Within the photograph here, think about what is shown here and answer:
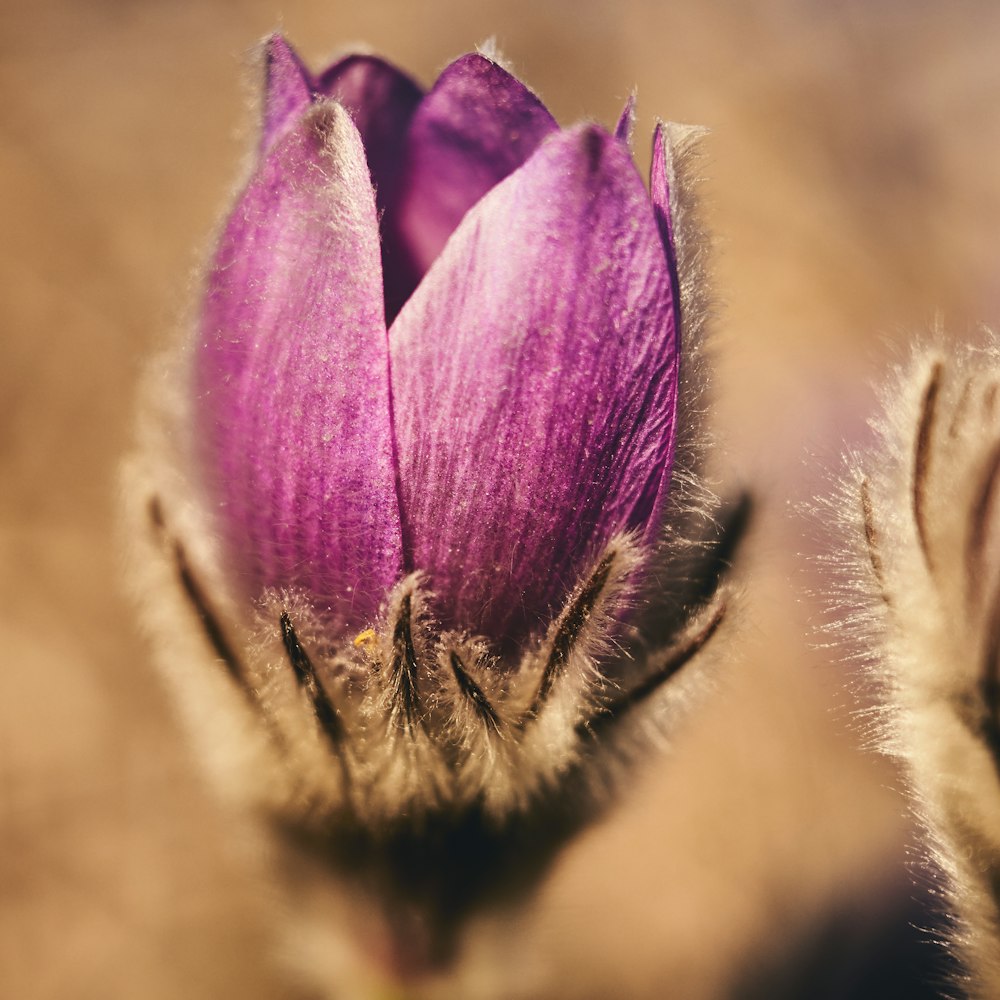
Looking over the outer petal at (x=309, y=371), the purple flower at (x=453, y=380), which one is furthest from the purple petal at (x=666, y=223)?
the outer petal at (x=309, y=371)

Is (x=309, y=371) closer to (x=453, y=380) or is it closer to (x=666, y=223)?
(x=453, y=380)

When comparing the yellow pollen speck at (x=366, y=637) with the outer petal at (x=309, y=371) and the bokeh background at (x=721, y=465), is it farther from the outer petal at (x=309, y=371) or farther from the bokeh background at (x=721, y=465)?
the bokeh background at (x=721, y=465)

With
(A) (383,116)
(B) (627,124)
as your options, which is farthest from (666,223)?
(A) (383,116)

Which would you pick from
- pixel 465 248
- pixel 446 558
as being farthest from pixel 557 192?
pixel 446 558

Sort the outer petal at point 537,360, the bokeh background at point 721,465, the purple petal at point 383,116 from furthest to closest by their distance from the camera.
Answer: the bokeh background at point 721,465, the purple petal at point 383,116, the outer petal at point 537,360

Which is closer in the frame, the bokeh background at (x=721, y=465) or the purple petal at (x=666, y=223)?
the purple petal at (x=666, y=223)

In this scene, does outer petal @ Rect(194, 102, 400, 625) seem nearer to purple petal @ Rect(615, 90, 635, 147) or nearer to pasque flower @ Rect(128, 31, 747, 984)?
pasque flower @ Rect(128, 31, 747, 984)

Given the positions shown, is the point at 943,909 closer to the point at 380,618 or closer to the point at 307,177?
the point at 380,618
